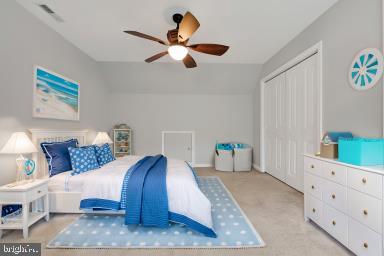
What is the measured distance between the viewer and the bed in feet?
6.75

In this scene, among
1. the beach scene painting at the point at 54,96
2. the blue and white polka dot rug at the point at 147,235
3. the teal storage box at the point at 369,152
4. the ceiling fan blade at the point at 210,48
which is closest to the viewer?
the teal storage box at the point at 369,152

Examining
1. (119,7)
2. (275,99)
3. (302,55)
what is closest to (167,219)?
(119,7)

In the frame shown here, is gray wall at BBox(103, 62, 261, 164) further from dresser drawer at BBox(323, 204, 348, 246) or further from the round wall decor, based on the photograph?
dresser drawer at BBox(323, 204, 348, 246)

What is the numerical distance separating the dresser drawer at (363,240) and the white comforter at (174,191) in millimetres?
1247

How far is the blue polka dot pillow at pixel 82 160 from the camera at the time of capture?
8.45 feet

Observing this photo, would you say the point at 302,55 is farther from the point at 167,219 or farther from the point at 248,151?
the point at 167,219

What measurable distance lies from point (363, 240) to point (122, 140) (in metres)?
4.99

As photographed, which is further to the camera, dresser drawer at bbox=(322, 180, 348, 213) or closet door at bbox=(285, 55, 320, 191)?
closet door at bbox=(285, 55, 320, 191)

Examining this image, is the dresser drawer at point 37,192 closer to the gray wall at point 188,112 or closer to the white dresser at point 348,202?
the white dresser at point 348,202

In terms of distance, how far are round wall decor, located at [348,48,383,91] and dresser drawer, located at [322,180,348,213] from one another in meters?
1.11

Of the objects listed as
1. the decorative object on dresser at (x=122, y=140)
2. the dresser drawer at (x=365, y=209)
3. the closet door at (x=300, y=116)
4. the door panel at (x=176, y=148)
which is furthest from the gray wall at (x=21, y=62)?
the closet door at (x=300, y=116)

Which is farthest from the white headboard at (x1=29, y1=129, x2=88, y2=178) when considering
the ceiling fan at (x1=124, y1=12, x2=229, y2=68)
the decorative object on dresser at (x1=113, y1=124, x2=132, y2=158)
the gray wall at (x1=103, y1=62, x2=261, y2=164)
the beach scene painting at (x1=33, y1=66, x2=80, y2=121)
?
the gray wall at (x1=103, y1=62, x2=261, y2=164)

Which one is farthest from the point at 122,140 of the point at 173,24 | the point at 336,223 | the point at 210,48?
the point at 336,223

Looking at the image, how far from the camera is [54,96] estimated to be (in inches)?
120
